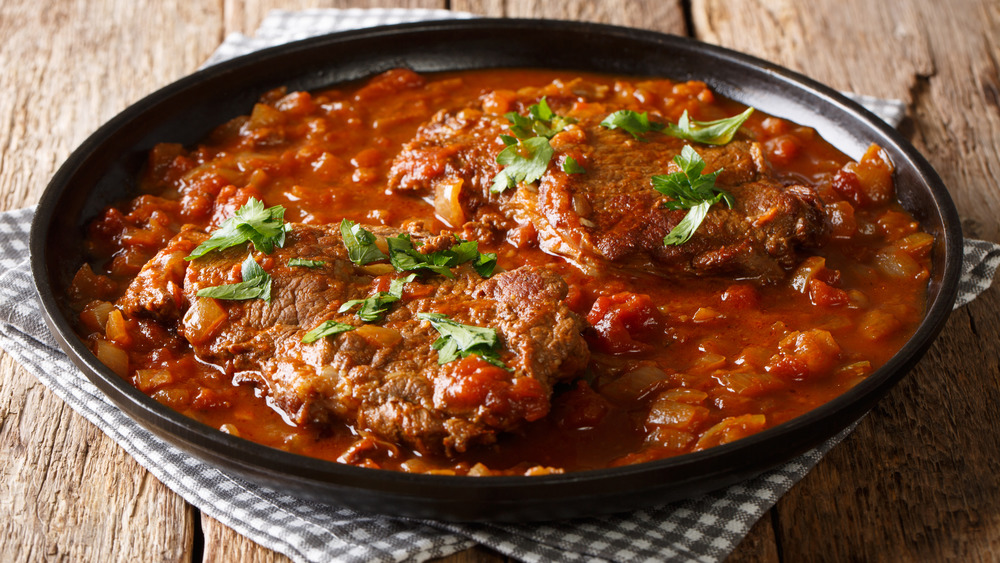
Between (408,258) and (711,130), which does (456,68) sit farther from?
(408,258)

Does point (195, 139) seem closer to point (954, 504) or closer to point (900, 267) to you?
point (900, 267)

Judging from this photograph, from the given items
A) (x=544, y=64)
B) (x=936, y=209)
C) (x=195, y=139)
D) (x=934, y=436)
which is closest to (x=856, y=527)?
(x=934, y=436)

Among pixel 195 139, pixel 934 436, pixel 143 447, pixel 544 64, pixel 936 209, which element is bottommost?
pixel 143 447

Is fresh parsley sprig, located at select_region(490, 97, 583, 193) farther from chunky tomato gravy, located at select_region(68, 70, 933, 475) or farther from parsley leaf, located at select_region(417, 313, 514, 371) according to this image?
parsley leaf, located at select_region(417, 313, 514, 371)

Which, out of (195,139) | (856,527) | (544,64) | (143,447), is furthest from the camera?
(544,64)

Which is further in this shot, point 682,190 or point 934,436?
point 682,190

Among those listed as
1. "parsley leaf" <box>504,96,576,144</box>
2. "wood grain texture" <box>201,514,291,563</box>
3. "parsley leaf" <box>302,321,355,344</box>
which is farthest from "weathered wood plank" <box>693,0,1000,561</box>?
"parsley leaf" <box>504,96,576,144</box>
